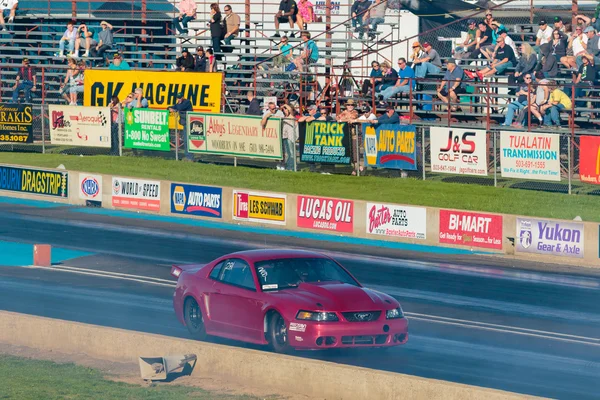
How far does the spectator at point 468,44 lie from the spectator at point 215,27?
874 centimetres

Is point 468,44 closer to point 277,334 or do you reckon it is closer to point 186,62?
point 186,62

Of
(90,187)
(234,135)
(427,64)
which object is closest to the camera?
(90,187)

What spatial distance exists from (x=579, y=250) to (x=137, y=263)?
9.11 m

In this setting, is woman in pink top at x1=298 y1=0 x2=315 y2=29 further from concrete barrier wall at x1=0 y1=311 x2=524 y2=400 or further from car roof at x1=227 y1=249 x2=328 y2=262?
concrete barrier wall at x1=0 y1=311 x2=524 y2=400

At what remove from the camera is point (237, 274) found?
581 inches

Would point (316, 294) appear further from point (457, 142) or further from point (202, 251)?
point (457, 142)

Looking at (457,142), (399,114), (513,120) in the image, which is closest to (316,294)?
(457,142)

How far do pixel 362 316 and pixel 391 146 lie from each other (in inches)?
658

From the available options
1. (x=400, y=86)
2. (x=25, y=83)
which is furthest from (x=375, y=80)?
(x=25, y=83)

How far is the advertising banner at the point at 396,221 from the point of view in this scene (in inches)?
988

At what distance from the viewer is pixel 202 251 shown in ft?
78.5

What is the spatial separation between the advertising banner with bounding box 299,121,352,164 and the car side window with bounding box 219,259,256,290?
1601 cm

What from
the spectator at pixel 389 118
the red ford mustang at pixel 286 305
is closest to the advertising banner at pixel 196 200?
the spectator at pixel 389 118

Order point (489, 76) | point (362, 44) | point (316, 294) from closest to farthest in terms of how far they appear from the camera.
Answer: point (316, 294), point (489, 76), point (362, 44)
